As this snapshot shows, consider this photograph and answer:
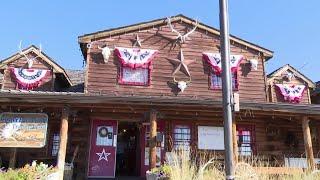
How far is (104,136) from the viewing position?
1662cm

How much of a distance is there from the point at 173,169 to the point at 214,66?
10.7 metres

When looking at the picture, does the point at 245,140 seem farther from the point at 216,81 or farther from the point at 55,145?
the point at 55,145

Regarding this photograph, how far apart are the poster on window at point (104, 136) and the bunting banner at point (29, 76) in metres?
3.61

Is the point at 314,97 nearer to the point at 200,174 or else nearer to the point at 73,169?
the point at 73,169

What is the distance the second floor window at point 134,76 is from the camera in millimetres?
17531

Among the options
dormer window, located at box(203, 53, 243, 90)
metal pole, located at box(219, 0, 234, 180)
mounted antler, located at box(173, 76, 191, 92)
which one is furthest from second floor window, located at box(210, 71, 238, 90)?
metal pole, located at box(219, 0, 234, 180)

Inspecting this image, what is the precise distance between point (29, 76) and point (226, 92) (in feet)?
44.7

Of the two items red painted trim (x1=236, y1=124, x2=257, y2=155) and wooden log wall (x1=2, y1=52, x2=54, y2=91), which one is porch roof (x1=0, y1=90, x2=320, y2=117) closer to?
red painted trim (x1=236, y1=124, x2=257, y2=155)

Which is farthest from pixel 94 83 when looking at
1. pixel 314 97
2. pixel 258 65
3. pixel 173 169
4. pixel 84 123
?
pixel 314 97

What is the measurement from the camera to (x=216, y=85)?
18344mm

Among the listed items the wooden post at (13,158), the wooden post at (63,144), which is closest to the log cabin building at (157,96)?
the wooden post at (13,158)

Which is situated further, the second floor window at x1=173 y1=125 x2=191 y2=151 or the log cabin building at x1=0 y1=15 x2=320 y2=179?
the second floor window at x1=173 y1=125 x2=191 y2=151

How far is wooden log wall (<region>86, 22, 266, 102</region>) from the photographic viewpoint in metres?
17.3

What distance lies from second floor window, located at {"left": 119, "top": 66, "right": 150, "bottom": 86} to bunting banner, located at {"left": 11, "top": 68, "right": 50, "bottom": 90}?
3.44 metres
